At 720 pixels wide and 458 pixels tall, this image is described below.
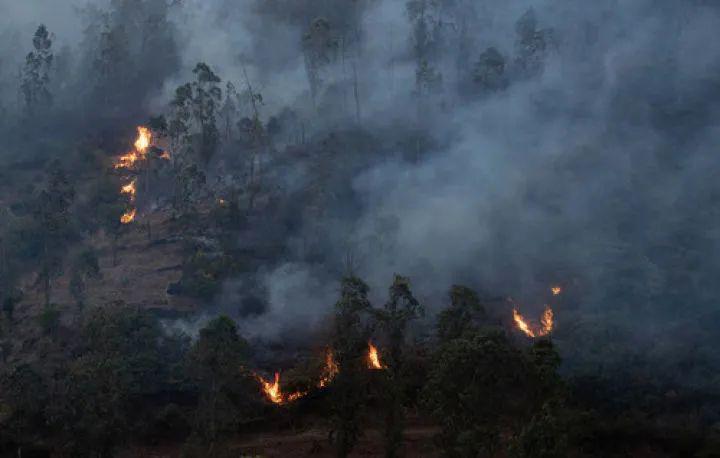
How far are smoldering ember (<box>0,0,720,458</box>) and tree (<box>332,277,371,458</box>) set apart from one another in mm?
132

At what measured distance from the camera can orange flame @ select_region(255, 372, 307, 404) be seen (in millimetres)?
38062

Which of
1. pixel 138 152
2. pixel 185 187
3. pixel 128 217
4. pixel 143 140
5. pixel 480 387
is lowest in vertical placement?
pixel 480 387

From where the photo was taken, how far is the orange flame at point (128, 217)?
62497 mm

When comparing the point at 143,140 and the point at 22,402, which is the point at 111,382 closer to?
the point at 22,402

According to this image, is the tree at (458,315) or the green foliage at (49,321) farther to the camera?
the green foliage at (49,321)

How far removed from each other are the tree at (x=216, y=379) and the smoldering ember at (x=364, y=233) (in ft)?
0.37

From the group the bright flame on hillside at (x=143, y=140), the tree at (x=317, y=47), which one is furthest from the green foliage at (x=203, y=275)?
the tree at (x=317, y=47)

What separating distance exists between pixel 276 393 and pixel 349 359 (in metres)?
13.7

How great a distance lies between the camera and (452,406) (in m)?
20.4

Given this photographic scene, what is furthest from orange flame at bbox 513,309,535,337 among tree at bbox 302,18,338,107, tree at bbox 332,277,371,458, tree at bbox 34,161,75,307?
tree at bbox 302,18,338,107

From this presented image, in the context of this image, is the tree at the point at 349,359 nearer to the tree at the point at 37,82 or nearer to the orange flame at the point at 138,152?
the orange flame at the point at 138,152

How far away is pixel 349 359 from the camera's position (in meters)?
26.5

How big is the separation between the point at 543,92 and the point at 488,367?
6702 cm

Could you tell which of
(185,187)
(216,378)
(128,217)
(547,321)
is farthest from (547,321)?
(128,217)
